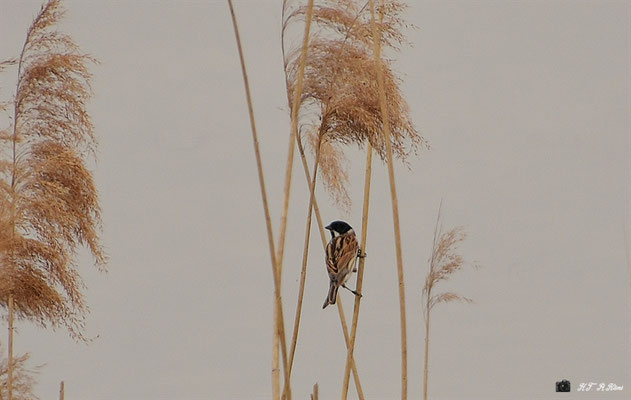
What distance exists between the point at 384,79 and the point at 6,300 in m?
2.41

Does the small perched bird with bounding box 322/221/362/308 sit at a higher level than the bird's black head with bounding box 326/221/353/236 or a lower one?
lower

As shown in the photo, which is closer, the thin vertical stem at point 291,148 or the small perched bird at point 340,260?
the thin vertical stem at point 291,148

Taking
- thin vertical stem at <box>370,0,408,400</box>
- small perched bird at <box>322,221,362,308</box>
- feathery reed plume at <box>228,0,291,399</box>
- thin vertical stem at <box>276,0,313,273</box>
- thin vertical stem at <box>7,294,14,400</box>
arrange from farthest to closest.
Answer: thin vertical stem at <box>7,294,14,400</box> → small perched bird at <box>322,221,362,308</box> → thin vertical stem at <box>370,0,408,400</box> → thin vertical stem at <box>276,0,313,273</box> → feathery reed plume at <box>228,0,291,399</box>

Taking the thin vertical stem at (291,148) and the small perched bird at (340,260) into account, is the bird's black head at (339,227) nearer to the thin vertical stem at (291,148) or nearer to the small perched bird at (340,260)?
the small perched bird at (340,260)

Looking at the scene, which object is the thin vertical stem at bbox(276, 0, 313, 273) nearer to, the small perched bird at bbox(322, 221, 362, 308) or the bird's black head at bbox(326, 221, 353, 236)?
the small perched bird at bbox(322, 221, 362, 308)

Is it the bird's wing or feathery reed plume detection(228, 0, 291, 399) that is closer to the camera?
feathery reed plume detection(228, 0, 291, 399)

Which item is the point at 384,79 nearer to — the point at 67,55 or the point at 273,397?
the point at 273,397

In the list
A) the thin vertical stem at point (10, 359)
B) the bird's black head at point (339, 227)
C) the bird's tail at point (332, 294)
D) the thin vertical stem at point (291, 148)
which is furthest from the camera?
the bird's black head at point (339, 227)

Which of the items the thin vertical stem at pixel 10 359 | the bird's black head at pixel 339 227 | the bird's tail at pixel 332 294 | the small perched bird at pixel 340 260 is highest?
the bird's black head at pixel 339 227

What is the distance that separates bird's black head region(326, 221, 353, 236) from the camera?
4879 millimetres

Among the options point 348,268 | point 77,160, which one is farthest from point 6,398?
point 348,268

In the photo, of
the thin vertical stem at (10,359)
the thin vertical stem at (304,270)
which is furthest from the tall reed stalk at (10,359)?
the thin vertical stem at (304,270)

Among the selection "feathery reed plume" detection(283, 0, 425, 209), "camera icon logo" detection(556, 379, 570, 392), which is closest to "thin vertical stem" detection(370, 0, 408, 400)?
"feathery reed plume" detection(283, 0, 425, 209)

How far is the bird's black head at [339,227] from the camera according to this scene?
4879 millimetres
